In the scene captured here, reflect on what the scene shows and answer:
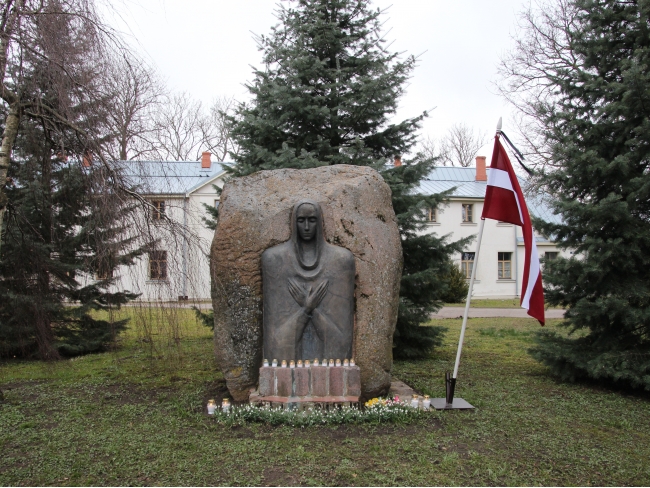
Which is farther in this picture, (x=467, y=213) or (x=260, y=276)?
(x=467, y=213)

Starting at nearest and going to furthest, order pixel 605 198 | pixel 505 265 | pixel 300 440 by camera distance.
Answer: pixel 300 440
pixel 605 198
pixel 505 265

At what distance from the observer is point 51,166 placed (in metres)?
5.83

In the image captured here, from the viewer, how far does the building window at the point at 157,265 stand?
4969 millimetres

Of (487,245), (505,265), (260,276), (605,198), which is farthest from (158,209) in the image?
(505,265)

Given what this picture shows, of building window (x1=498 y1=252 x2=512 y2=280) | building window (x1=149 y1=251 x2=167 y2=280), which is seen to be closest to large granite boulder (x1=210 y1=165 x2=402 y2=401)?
building window (x1=149 y1=251 x2=167 y2=280)

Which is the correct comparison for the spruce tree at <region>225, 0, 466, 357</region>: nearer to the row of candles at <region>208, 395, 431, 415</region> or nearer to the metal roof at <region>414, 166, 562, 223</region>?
the row of candles at <region>208, 395, 431, 415</region>

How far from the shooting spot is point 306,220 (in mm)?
5723

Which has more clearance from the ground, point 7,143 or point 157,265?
point 7,143

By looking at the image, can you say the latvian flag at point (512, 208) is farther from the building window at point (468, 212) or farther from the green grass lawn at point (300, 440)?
the building window at point (468, 212)

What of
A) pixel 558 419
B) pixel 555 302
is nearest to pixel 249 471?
pixel 558 419

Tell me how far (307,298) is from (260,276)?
0.61 m

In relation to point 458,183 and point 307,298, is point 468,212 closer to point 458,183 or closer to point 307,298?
point 458,183

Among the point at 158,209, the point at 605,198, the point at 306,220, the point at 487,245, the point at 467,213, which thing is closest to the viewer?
the point at 158,209

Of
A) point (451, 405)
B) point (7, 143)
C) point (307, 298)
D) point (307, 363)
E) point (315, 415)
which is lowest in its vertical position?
point (451, 405)
